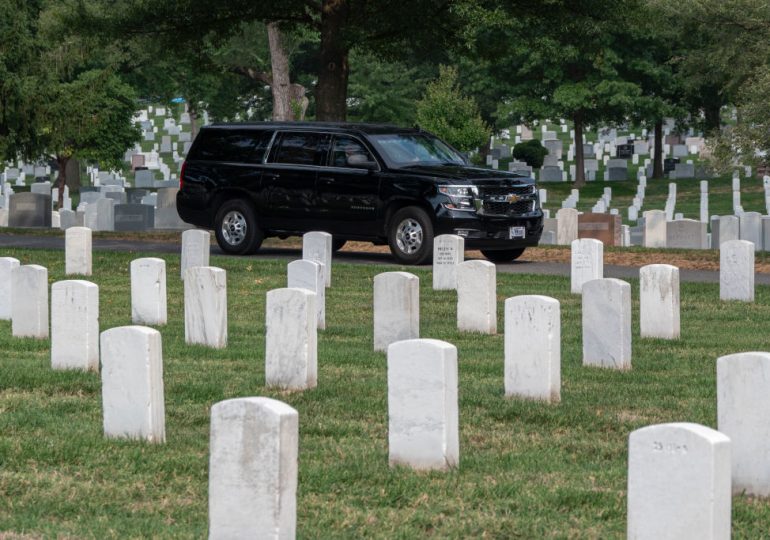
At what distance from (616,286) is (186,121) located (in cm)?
8379

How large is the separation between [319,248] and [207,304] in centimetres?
526

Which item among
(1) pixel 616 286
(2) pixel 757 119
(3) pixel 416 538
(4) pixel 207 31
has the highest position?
(4) pixel 207 31

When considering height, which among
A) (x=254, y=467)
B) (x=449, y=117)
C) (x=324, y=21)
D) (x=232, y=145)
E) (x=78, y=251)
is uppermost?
(x=449, y=117)

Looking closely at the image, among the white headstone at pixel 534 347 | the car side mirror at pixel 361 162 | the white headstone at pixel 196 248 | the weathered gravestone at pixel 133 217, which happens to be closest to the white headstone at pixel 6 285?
the white headstone at pixel 196 248

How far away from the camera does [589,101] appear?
49.8 meters

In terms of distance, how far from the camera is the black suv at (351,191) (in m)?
20.5

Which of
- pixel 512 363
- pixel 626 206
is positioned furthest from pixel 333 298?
pixel 626 206

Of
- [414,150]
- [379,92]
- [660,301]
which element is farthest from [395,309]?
[379,92]

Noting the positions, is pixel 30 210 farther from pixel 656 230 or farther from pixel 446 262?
pixel 446 262

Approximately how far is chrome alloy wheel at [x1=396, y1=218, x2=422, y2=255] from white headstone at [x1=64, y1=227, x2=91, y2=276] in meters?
4.31

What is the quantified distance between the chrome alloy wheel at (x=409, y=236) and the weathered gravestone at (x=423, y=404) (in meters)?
12.9

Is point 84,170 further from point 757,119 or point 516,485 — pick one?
point 516,485

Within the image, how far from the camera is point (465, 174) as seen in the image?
68.6 ft

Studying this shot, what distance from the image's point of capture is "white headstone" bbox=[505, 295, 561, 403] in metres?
9.44
